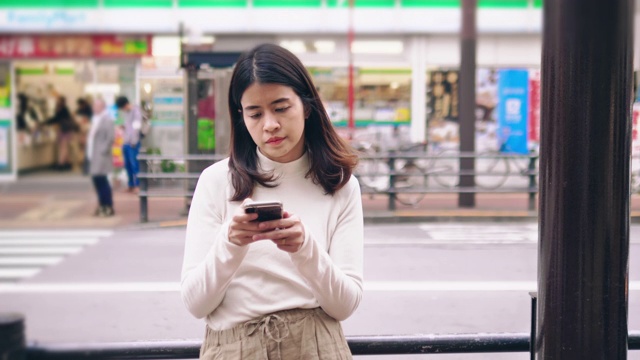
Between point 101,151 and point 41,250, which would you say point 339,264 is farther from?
point 101,151

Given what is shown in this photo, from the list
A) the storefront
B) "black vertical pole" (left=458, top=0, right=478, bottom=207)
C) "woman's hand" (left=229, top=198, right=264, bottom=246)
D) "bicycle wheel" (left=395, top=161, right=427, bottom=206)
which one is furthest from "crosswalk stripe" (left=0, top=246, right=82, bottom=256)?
"woman's hand" (left=229, top=198, right=264, bottom=246)

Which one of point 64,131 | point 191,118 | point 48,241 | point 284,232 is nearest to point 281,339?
point 284,232

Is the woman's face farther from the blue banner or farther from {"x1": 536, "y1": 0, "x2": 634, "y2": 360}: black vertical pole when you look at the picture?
the blue banner

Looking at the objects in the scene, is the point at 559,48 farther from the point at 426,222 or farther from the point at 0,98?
the point at 0,98

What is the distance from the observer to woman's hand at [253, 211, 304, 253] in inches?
69.4

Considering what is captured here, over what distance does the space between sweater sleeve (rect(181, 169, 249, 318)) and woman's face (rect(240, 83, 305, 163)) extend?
0.18 m

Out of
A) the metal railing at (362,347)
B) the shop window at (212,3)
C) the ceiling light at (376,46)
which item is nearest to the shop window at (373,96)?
the ceiling light at (376,46)

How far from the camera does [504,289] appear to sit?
7.72 meters

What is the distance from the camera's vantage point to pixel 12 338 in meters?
2.33

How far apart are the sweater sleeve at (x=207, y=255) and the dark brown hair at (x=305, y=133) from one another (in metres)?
0.07

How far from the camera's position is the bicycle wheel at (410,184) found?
43.8 feet

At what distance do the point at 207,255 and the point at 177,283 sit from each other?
6.25 meters

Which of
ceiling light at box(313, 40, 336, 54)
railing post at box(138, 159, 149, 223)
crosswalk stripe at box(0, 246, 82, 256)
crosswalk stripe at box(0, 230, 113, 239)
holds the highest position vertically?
ceiling light at box(313, 40, 336, 54)

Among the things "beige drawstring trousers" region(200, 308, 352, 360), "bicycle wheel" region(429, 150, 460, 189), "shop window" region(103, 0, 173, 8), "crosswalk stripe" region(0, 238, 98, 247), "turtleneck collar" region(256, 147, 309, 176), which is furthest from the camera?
"shop window" region(103, 0, 173, 8)
